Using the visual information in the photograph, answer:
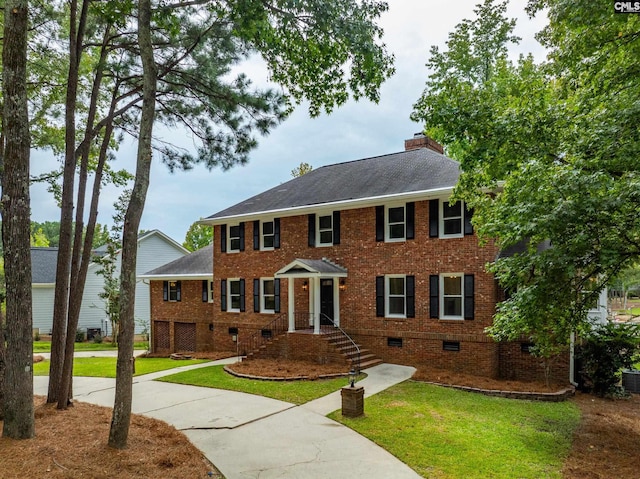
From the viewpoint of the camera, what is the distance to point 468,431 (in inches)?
281

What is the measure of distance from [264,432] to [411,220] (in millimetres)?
8113

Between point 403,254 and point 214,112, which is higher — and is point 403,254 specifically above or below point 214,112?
below

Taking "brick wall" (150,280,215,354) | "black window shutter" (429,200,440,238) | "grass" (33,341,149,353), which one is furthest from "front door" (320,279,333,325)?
"grass" (33,341,149,353)

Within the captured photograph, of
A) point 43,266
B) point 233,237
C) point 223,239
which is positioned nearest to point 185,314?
point 223,239

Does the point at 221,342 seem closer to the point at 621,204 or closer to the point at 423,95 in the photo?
the point at 423,95

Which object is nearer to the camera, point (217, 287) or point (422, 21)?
point (422, 21)

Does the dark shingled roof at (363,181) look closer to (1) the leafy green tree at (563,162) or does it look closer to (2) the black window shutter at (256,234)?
(2) the black window shutter at (256,234)

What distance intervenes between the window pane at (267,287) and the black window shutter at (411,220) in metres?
6.02

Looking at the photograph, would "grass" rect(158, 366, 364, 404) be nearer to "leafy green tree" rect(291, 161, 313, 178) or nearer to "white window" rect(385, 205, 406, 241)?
"white window" rect(385, 205, 406, 241)

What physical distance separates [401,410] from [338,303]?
6215 mm

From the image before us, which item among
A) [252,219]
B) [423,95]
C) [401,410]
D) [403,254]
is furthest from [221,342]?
[423,95]

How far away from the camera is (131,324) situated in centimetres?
572

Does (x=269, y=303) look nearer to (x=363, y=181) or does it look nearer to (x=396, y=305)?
(x=396, y=305)

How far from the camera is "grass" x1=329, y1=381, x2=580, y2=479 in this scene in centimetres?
581
